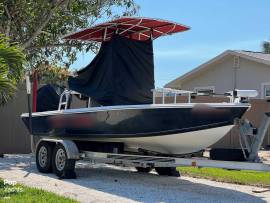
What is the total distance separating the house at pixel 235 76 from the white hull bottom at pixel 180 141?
40.1 ft

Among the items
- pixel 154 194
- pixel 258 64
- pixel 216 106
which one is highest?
pixel 258 64

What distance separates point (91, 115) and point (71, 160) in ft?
3.55

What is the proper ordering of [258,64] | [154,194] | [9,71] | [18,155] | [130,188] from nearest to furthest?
[9,71], [154,194], [130,188], [18,155], [258,64]

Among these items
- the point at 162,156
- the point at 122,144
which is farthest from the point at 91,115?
the point at 162,156

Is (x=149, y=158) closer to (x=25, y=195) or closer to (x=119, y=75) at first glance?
(x=119, y=75)

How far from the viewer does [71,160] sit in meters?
11.7

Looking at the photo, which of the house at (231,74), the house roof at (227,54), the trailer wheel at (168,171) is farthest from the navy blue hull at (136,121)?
the house roof at (227,54)

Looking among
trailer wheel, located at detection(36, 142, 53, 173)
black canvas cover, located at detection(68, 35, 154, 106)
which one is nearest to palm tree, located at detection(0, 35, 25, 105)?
black canvas cover, located at detection(68, 35, 154, 106)

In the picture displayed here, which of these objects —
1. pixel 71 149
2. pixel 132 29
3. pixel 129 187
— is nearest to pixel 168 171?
pixel 129 187

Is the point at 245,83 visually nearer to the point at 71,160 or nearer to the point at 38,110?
the point at 38,110

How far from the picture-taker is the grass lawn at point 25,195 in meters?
8.27

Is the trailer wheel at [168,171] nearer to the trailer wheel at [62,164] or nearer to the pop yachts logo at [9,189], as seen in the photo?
the trailer wheel at [62,164]

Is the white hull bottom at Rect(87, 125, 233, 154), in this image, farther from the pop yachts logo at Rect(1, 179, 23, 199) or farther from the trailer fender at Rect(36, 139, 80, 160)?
the pop yachts logo at Rect(1, 179, 23, 199)

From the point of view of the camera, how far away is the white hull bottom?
9.91m
